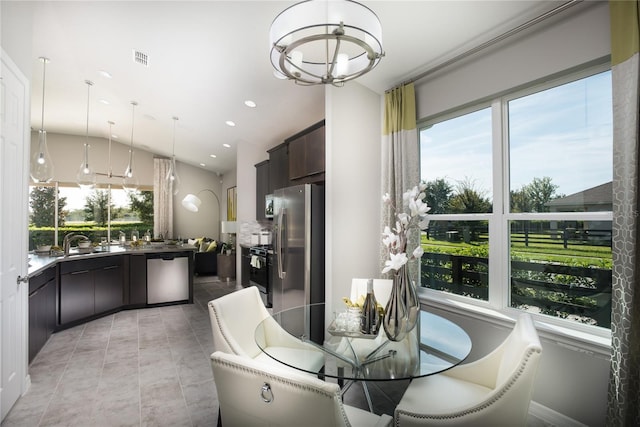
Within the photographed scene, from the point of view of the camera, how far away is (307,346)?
1.99m

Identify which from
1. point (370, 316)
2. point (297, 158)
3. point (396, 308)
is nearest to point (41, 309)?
point (297, 158)

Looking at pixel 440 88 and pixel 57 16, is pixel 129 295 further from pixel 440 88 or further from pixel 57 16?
pixel 440 88

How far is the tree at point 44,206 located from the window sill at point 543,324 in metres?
8.80

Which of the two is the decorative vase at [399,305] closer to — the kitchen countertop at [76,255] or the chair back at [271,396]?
the chair back at [271,396]

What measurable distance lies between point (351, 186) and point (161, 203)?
734cm

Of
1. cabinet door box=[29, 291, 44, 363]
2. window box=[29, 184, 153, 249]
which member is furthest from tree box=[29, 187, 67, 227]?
cabinet door box=[29, 291, 44, 363]

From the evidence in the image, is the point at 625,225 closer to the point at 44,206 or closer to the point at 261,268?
the point at 261,268

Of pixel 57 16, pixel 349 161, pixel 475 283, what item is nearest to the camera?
pixel 475 283

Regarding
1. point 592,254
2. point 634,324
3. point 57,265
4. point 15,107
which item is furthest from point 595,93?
point 57,265

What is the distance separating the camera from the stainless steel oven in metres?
5.01

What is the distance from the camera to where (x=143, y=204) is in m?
8.84

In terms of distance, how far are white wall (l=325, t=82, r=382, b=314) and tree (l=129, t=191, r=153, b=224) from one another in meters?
7.57

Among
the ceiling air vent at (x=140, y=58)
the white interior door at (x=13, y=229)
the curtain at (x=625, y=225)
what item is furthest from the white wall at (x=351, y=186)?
the white interior door at (x=13, y=229)

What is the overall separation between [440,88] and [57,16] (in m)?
3.58
